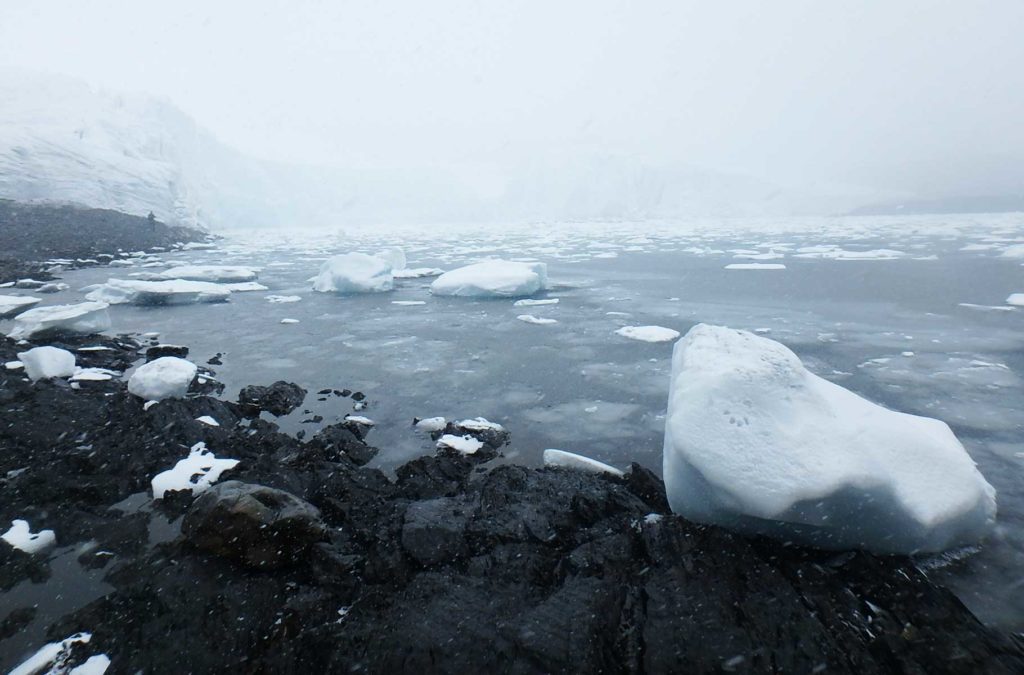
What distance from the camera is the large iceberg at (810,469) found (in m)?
2.00

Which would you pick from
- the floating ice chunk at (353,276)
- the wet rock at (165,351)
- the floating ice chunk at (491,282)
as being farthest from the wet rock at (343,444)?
the floating ice chunk at (353,276)

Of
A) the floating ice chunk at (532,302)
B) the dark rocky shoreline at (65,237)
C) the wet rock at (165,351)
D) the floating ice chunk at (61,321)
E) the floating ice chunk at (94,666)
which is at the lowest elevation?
the floating ice chunk at (94,666)

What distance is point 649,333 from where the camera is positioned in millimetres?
5887

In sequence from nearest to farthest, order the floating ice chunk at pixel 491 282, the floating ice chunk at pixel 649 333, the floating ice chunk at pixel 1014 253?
1. the floating ice chunk at pixel 649 333
2. the floating ice chunk at pixel 491 282
3. the floating ice chunk at pixel 1014 253

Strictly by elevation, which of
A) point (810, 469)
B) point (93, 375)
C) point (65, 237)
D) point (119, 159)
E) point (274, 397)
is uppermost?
point (119, 159)

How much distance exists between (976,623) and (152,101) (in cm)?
5065

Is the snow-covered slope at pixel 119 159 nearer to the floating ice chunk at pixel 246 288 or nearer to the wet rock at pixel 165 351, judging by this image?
the floating ice chunk at pixel 246 288

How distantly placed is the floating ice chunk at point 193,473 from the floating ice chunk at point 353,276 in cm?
682

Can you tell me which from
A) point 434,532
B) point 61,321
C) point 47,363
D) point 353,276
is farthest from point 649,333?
point 61,321

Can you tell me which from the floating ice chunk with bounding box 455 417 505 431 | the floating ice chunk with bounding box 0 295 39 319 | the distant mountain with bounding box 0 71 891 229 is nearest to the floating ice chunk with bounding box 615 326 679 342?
the floating ice chunk with bounding box 455 417 505 431

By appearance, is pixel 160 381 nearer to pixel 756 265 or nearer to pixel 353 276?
pixel 353 276

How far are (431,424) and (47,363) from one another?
3.18 meters

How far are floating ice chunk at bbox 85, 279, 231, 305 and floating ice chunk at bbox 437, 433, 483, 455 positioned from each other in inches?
265

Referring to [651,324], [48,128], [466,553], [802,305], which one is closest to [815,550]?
[466,553]
